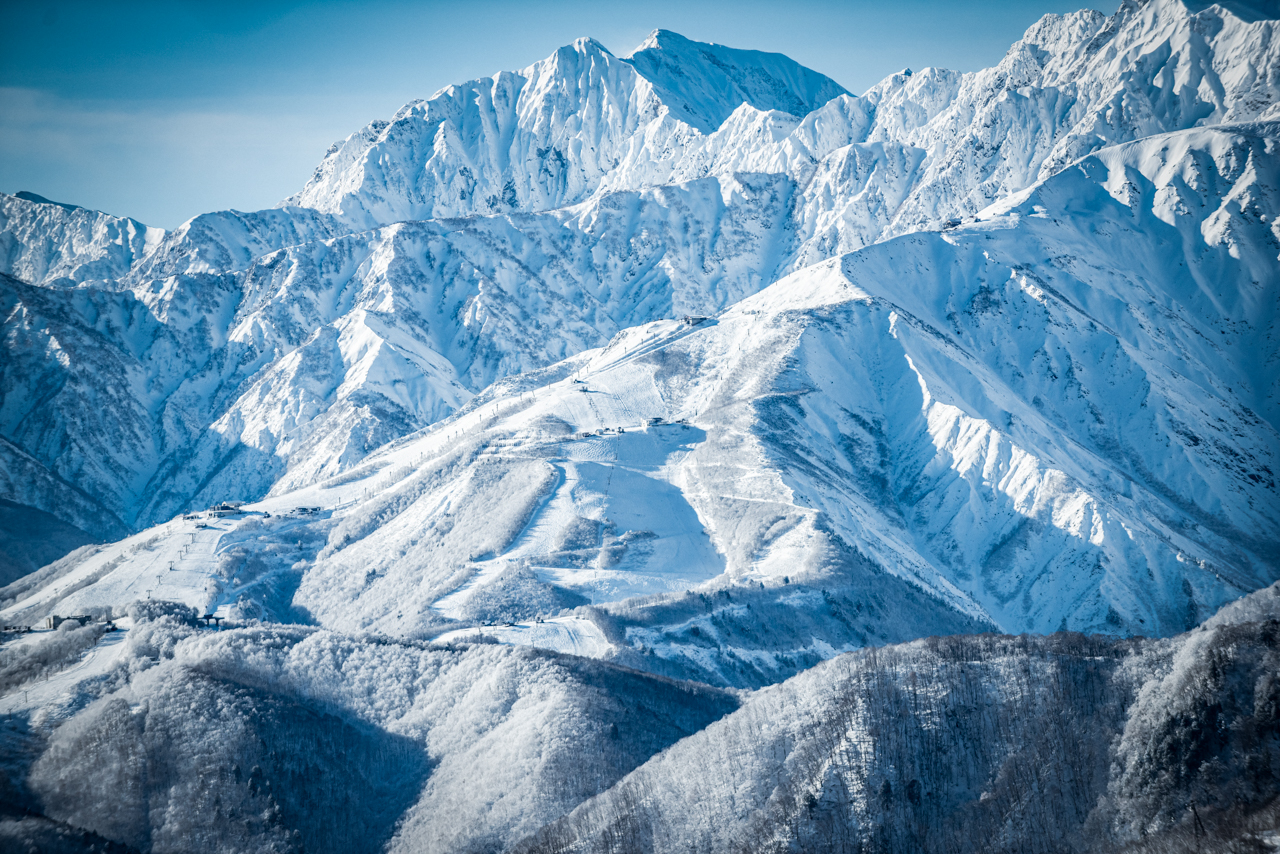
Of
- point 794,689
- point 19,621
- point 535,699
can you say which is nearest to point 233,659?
point 535,699

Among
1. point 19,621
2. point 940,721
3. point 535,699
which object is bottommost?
point 19,621

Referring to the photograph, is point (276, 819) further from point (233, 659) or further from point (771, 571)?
point (771, 571)

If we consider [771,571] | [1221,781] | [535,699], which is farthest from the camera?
[771,571]

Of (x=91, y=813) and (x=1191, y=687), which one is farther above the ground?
(x=1191, y=687)

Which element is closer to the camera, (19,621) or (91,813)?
(91,813)

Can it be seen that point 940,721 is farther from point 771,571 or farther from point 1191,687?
point 771,571

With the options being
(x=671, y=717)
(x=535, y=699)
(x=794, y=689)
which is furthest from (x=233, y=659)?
(x=794, y=689)

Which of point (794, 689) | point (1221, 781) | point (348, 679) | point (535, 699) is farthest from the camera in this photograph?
point (348, 679)

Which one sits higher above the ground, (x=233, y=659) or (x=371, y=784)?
(x=233, y=659)

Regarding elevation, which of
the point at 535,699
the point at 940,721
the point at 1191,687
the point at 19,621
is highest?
the point at 1191,687

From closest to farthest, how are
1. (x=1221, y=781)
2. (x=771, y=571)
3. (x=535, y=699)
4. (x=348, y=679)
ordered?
(x=1221, y=781), (x=535, y=699), (x=348, y=679), (x=771, y=571)
